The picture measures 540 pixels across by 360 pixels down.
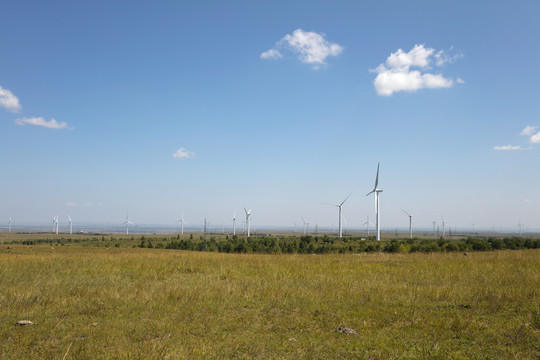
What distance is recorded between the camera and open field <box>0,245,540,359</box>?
26.4ft

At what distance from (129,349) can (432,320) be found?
8.37 m

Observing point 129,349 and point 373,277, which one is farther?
point 373,277

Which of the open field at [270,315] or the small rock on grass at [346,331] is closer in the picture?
the open field at [270,315]

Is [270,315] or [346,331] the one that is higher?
[346,331]

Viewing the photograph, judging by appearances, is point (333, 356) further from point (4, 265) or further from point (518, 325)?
point (4, 265)

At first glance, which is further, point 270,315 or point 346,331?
point 270,315

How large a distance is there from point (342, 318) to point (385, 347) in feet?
8.50

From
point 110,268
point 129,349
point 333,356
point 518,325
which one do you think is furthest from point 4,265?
point 518,325

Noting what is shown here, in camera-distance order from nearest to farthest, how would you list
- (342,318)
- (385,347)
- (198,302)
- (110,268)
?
(385,347), (342,318), (198,302), (110,268)

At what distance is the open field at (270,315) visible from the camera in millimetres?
8047

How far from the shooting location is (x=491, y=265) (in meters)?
20.5

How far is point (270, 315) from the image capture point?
10.9 metres

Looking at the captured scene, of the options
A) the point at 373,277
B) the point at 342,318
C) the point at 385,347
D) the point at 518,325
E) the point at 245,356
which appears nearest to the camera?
the point at 245,356

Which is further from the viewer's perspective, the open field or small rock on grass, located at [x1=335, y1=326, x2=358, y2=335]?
small rock on grass, located at [x1=335, y1=326, x2=358, y2=335]
